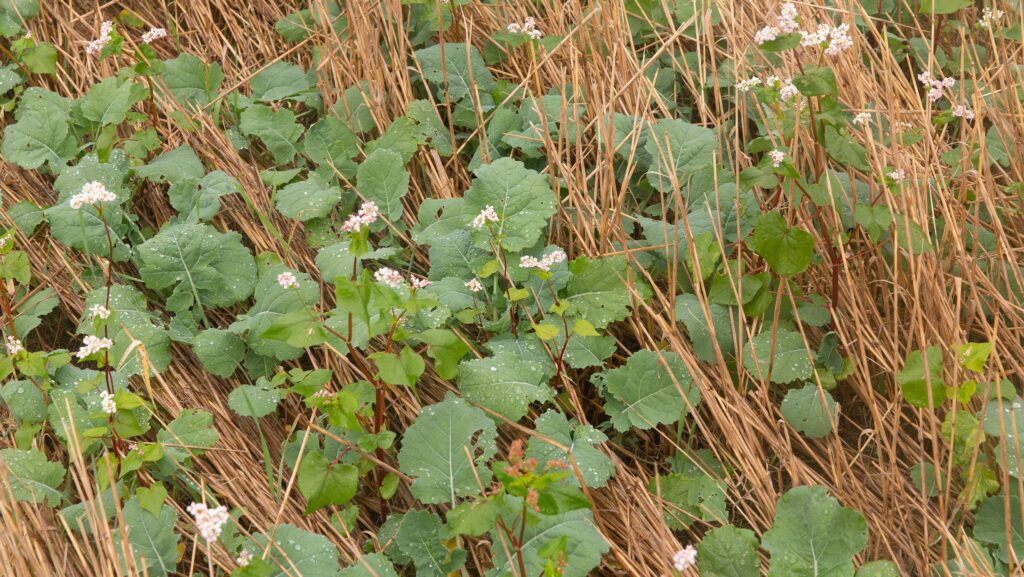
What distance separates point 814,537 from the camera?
1.63 meters

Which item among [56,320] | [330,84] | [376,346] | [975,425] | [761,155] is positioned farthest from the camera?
[330,84]

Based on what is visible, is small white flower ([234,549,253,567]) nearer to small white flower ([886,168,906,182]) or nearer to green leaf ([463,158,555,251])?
green leaf ([463,158,555,251])

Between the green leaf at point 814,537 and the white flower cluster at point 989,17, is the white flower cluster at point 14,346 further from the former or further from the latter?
the white flower cluster at point 989,17

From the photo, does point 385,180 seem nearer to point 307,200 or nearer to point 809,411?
point 307,200

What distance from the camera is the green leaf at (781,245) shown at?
1.81m

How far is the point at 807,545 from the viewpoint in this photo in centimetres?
163

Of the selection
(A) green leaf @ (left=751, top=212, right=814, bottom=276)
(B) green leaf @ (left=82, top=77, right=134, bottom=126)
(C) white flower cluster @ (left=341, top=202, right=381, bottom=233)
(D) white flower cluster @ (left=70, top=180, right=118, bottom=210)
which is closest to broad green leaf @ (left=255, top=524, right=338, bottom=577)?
(C) white flower cluster @ (left=341, top=202, right=381, bottom=233)

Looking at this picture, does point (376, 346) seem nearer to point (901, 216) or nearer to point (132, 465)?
point (132, 465)

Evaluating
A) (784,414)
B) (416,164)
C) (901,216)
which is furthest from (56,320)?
(901,216)

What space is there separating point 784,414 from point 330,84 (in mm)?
1467

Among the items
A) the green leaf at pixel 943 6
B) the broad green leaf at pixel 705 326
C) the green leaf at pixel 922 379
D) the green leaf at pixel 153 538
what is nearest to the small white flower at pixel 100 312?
the green leaf at pixel 153 538

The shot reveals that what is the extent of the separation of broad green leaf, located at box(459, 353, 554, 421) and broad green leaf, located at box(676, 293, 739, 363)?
346mm

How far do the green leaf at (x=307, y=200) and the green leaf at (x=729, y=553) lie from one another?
113cm

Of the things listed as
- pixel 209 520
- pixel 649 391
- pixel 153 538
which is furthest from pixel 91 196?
pixel 649 391
